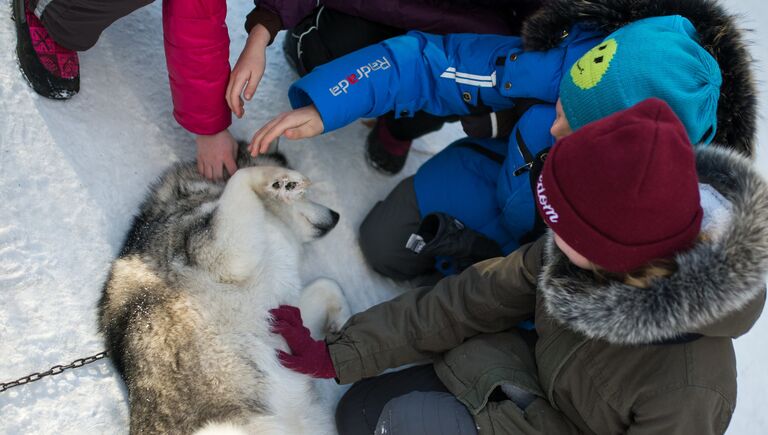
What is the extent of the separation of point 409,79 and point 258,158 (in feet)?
2.96

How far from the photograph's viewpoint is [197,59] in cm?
236

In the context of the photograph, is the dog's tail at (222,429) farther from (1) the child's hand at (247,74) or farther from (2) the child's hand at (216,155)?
(1) the child's hand at (247,74)

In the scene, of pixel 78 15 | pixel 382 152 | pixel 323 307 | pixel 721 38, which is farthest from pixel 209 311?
pixel 721 38

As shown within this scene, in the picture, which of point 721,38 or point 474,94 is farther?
point 474,94

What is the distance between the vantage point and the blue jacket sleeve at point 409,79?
2504 mm

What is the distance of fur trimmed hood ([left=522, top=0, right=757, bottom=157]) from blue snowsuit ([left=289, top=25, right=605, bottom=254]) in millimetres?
97

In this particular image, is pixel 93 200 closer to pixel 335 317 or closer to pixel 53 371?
pixel 53 371

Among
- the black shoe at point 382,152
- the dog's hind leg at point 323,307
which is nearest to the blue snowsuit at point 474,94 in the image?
the black shoe at point 382,152

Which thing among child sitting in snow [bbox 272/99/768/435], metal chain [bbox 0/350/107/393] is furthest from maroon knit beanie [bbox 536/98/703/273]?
metal chain [bbox 0/350/107/393]

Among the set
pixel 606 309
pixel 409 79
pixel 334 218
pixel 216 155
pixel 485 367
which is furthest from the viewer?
pixel 334 218

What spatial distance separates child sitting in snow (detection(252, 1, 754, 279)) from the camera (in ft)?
5.85

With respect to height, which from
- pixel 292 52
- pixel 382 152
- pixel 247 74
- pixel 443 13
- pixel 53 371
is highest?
pixel 443 13

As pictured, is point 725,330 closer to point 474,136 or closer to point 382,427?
point 382,427

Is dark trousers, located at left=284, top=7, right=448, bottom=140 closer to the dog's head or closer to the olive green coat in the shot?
the dog's head
